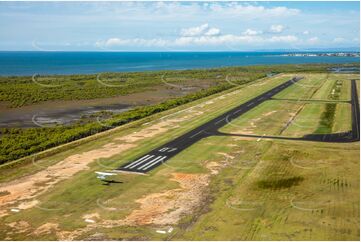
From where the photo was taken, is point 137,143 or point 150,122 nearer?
point 137,143

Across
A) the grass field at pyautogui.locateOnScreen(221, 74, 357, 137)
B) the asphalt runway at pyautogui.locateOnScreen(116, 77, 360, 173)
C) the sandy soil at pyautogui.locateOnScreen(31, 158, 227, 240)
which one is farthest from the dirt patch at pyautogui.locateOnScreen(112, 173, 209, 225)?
the grass field at pyautogui.locateOnScreen(221, 74, 357, 137)

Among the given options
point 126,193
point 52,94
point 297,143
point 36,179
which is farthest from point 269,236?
point 52,94

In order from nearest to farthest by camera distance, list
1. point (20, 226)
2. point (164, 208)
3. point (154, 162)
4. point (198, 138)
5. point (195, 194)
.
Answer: point (20, 226) < point (164, 208) < point (195, 194) < point (154, 162) < point (198, 138)

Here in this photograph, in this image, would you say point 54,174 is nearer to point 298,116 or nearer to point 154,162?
point 154,162

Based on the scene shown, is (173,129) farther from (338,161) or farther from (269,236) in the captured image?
(269,236)

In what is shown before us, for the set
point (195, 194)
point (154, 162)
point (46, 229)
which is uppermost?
point (154, 162)

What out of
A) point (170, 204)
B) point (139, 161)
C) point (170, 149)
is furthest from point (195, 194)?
point (170, 149)

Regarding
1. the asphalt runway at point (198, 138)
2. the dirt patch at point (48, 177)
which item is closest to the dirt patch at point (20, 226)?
the dirt patch at point (48, 177)

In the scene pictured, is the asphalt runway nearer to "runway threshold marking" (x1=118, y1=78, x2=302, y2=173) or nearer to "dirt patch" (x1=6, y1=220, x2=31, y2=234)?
"runway threshold marking" (x1=118, y1=78, x2=302, y2=173)
